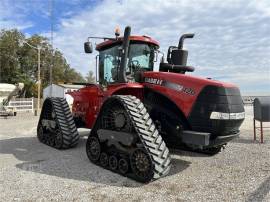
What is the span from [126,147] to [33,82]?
46.6m

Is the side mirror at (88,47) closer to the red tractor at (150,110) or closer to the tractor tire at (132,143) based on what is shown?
the red tractor at (150,110)

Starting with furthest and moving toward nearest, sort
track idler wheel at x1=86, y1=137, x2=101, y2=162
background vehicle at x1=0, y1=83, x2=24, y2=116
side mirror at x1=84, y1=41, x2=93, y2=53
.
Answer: background vehicle at x1=0, y1=83, x2=24, y2=116, side mirror at x1=84, y1=41, x2=93, y2=53, track idler wheel at x1=86, y1=137, x2=101, y2=162

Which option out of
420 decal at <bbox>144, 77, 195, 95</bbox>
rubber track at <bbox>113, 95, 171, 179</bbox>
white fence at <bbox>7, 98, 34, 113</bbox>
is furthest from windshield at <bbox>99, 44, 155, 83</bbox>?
white fence at <bbox>7, 98, 34, 113</bbox>

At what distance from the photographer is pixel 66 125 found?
904 centimetres

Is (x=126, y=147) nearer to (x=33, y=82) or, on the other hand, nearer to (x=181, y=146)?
(x=181, y=146)

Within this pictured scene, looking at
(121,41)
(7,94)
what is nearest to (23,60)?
(7,94)

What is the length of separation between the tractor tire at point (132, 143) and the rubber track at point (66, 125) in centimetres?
178

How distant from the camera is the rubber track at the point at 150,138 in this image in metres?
5.74

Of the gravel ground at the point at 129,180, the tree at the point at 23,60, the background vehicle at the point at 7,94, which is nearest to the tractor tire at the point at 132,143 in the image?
the gravel ground at the point at 129,180

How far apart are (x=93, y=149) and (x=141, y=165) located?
1709 millimetres

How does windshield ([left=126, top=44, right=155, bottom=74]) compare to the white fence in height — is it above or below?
above

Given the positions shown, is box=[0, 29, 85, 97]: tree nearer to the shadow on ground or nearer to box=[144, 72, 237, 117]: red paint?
the shadow on ground

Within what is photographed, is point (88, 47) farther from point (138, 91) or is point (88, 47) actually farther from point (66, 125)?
point (66, 125)

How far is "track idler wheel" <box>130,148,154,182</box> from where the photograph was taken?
227 inches
